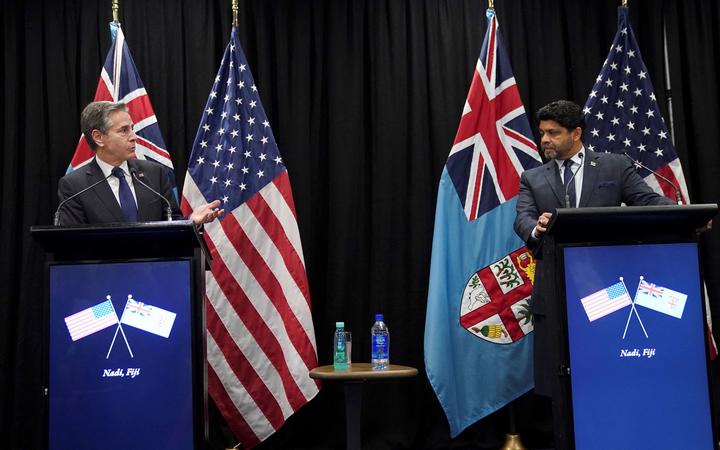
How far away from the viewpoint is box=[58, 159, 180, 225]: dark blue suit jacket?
335cm

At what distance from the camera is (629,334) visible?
2797mm

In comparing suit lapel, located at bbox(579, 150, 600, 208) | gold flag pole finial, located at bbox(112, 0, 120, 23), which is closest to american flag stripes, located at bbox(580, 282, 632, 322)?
suit lapel, located at bbox(579, 150, 600, 208)

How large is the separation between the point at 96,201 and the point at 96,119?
1.45 feet

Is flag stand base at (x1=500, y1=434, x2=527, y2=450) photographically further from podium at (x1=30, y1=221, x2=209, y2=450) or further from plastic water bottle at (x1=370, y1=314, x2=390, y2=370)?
podium at (x1=30, y1=221, x2=209, y2=450)

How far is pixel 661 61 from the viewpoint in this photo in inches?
203

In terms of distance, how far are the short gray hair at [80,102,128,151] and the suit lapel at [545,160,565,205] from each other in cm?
210

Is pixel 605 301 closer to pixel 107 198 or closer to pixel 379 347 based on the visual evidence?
pixel 379 347

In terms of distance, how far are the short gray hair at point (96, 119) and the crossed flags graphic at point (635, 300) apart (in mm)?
2221

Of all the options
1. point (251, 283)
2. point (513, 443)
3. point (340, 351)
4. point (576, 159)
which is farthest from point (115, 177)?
point (513, 443)

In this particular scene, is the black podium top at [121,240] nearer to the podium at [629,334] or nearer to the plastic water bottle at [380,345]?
the podium at [629,334]

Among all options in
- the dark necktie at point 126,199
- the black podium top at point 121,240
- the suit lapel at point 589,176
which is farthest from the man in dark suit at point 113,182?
the suit lapel at point 589,176

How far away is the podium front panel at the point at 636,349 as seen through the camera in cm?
276

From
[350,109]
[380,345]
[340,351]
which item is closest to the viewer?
[340,351]

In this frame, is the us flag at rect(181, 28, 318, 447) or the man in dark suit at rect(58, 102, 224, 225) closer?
the man in dark suit at rect(58, 102, 224, 225)
